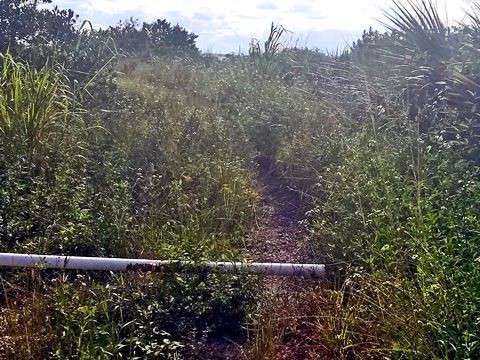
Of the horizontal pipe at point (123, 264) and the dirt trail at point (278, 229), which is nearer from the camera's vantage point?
the horizontal pipe at point (123, 264)

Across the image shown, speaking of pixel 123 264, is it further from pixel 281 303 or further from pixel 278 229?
pixel 278 229

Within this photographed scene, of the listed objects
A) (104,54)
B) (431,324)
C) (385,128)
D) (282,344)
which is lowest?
(282,344)

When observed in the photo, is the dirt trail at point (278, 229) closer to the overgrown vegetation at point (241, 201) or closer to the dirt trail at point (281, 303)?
the dirt trail at point (281, 303)

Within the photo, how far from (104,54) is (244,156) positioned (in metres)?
3.10

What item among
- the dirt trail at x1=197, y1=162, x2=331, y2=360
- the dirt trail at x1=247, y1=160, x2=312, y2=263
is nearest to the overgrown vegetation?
the dirt trail at x1=197, y1=162, x2=331, y2=360

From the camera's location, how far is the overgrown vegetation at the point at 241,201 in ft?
8.59

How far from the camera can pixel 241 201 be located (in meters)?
4.71

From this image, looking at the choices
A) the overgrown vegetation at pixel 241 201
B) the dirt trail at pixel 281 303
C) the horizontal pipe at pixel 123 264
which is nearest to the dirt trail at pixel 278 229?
the dirt trail at pixel 281 303

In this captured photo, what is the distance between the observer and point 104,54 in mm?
7941

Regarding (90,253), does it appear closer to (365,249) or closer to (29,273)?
(29,273)

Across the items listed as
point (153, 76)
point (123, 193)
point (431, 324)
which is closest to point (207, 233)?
point (123, 193)

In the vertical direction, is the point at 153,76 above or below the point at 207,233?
above

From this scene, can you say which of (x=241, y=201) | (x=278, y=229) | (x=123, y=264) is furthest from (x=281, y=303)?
(x=241, y=201)

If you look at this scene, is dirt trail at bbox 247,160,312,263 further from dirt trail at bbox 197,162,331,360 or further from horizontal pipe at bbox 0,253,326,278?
horizontal pipe at bbox 0,253,326,278
